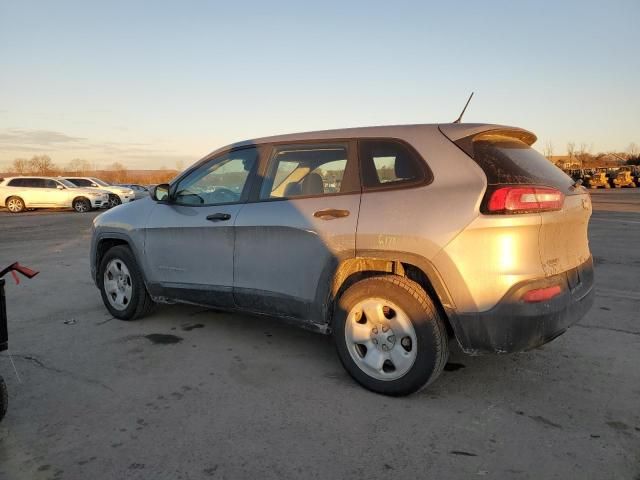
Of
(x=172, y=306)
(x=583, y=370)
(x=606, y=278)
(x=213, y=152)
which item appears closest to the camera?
(x=583, y=370)

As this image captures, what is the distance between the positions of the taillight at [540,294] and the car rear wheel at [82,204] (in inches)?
932

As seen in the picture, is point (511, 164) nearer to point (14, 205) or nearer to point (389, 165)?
point (389, 165)

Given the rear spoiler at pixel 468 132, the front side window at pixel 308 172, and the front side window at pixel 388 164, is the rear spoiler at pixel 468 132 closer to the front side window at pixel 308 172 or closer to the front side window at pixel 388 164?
the front side window at pixel 388 164

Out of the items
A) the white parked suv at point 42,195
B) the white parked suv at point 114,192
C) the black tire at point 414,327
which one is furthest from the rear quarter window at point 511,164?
the white parked suv at point 114,192

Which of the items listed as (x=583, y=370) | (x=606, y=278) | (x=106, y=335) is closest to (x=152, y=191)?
(x=106, y=335)

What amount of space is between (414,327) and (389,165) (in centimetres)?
110

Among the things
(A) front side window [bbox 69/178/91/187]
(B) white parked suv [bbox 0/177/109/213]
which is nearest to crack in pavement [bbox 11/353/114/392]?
(B) white parked suv [bbox 0/177/109/213]

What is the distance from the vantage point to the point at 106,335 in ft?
15.0

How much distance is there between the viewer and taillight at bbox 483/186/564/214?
289 centimetres

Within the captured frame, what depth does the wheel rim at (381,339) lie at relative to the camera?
3186 millimetres

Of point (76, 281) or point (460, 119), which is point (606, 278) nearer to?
point (460, 119)

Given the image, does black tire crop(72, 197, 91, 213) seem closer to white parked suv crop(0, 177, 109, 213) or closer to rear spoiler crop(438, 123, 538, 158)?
white parked suv crop(0, 177, 109, 213)

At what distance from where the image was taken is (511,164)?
3.11 m

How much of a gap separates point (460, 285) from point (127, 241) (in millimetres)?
3401
